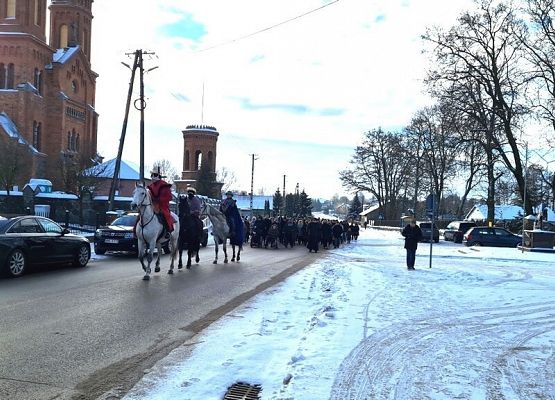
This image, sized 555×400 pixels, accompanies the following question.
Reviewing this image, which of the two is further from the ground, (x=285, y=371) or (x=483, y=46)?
(x=483, y=46)

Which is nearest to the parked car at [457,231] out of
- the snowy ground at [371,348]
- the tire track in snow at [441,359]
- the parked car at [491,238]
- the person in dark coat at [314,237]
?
the parked car at [491,238]

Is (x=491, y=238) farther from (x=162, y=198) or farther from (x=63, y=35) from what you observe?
(x=63, y=35)

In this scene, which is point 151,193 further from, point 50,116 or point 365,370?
point 50,116

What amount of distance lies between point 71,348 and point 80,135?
67204 millimetres

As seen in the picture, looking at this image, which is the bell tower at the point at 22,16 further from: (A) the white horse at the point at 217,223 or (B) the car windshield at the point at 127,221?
(A) the white horse at the point at 217,223

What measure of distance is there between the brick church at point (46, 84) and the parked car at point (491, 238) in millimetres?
36557

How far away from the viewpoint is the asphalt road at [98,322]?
18.0 feet

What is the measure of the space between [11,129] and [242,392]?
57.7 meters

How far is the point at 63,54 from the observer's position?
66.6m

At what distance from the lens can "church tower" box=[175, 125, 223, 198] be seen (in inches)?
3088

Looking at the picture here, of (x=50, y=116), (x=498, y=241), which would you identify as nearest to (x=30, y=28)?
(x=50, y=116)

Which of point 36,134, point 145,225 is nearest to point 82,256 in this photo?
point 145,225

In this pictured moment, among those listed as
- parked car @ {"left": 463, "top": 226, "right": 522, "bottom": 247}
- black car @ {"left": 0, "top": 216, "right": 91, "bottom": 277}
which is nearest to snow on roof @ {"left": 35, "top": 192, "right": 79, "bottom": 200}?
Result: black car @ {"left": 0, "top": 216, "right": 91, "bottom": 277}

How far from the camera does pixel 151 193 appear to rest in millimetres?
14086
